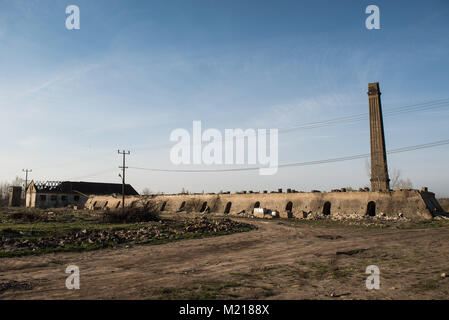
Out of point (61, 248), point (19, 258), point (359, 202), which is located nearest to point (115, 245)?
point (61, 248)

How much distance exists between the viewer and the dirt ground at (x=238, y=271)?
6000 millimetres

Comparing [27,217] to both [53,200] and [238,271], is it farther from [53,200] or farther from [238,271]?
[53,200]

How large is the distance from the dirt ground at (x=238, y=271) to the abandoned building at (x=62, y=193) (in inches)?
2036

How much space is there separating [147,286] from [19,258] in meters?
5.90

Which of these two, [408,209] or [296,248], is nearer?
[296,248]

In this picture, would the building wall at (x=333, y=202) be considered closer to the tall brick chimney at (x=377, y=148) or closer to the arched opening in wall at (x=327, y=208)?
the arched opening in wall at (x=327, y=208)

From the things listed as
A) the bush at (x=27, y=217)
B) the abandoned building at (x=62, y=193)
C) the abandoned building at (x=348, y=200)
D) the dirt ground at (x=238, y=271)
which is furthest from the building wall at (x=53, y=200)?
the dirt ground at (x=238, y=271)

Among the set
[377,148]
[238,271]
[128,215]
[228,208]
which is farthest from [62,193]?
[238,271]

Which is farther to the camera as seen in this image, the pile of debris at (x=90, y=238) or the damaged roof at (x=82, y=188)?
the damaged roof at (x=82, y=188)

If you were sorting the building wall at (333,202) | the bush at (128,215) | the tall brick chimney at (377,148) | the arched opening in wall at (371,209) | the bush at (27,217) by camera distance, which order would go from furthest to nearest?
the tall brick chimney at (377,148) < the arched opening in wall at (371,209) < the building wall at (333,202) < the bush at (27,217) < the bush at (128,215)

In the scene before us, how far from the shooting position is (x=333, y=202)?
28.8 m

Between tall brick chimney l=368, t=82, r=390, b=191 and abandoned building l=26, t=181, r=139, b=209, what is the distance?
45097 millimetres

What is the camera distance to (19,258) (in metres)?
9.74
